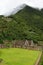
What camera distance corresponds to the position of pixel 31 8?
250 feet

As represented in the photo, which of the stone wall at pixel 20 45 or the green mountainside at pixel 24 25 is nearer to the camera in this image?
the stone wall at pixel 20 45

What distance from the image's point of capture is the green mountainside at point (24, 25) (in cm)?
5225

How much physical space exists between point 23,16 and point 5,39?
19864mm

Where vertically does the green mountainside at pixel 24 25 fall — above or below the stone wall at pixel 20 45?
above

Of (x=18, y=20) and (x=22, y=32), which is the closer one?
(x=22, y=32)

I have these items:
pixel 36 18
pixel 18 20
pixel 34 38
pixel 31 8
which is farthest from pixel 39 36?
pixel 31 8

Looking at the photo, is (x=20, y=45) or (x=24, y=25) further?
(x=24, y=25)

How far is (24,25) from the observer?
201ft

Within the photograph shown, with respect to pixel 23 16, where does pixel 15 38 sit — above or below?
below

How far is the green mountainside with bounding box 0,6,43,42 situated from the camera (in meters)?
52.2

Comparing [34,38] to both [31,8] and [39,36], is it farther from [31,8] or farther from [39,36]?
[31,8]

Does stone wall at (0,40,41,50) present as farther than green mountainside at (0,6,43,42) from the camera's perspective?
No

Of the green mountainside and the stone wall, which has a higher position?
the green mountainside

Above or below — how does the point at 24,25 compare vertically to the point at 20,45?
above
